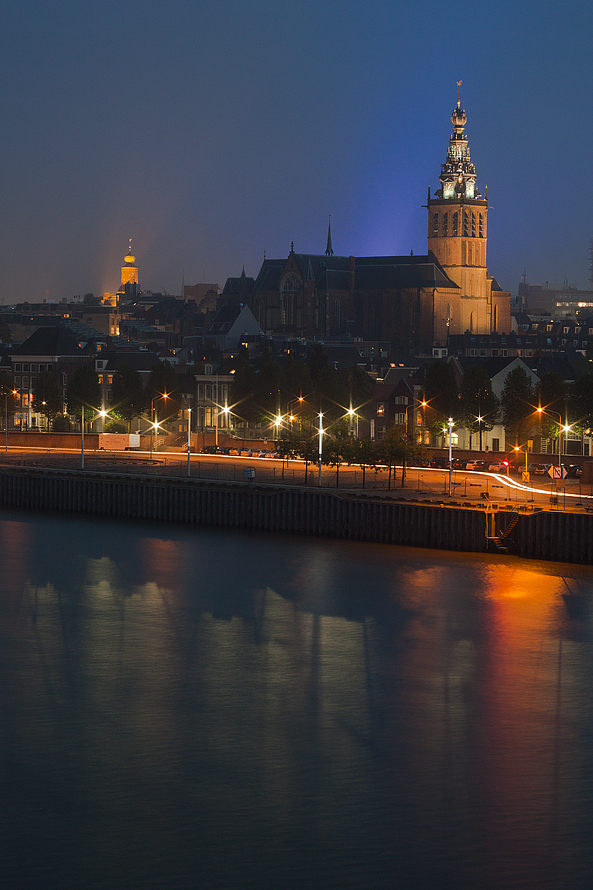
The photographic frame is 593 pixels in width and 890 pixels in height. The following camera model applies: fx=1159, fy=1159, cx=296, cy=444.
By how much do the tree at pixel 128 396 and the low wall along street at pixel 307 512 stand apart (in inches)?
1475

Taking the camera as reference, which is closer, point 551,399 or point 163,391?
point 551,399

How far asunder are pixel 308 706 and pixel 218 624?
11037 mm

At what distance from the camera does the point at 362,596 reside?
174 ft

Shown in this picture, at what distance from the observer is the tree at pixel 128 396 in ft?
420

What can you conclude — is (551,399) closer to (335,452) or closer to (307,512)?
(335,452)

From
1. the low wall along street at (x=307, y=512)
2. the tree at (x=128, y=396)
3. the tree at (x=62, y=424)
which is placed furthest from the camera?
the tree at (x=62, y=424)

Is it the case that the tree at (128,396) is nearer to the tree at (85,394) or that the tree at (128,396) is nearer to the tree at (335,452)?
the tree at (85,394)

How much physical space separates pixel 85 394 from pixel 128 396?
4.72 metres

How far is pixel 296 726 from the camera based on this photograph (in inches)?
1405

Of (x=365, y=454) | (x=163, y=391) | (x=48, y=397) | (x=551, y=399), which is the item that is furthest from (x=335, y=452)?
(x=48, y=397)

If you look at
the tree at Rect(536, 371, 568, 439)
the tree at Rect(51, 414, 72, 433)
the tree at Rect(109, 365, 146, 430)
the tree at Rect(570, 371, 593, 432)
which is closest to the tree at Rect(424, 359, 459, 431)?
the tree at Rect(536, 371, 568, 439)

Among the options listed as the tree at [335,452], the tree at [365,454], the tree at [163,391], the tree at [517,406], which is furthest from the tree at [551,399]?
the tree at [163,391]

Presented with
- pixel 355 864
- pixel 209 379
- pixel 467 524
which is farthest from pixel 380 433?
pixel 355 864

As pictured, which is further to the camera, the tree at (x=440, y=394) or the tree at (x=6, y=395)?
the tree at (x=6, y=395)
